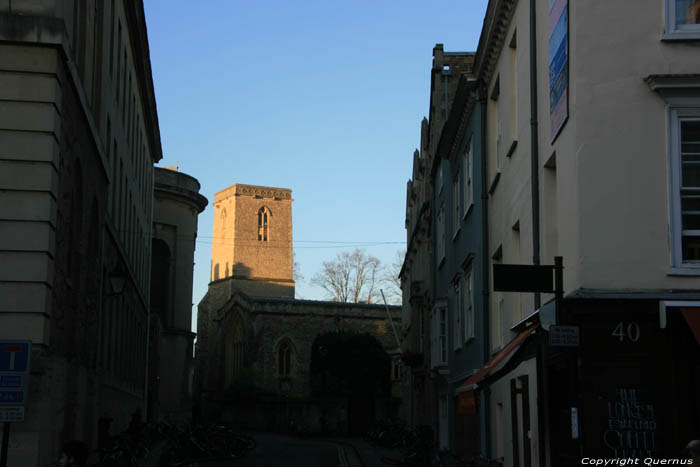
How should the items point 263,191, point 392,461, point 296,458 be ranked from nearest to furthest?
point 392,461 → point 296,458 → point 263,191

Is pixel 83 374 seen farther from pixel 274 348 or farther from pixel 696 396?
pixel 274 348

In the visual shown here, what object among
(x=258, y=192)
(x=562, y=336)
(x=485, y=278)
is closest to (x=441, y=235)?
(x=485, y=278)

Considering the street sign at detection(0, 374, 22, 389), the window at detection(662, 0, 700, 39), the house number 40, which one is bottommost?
the street sign at detection(0, 374, 22, 389)

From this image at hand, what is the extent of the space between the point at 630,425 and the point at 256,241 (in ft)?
294

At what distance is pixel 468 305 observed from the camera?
2266cm

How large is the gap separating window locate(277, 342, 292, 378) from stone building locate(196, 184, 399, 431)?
0.07 metres

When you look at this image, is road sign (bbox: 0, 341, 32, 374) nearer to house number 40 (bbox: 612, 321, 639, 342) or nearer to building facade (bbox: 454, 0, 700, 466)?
building facade (bbox: 454, 0, 700, 466)

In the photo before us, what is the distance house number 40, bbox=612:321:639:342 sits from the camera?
1112 centimetres

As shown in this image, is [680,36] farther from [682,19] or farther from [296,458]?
[296,458]

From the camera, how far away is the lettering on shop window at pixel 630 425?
36.1 ft

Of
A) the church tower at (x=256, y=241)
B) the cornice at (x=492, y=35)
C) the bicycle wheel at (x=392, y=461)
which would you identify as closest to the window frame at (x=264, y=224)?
the church tower at (x=256, y=241)

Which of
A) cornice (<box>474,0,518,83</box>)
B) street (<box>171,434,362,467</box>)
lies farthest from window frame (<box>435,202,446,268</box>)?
cornice (<box>474,0,518,83</box>)

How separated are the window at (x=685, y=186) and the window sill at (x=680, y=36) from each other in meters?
0.83

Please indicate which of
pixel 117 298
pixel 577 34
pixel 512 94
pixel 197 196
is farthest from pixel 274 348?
pixel 577 34
